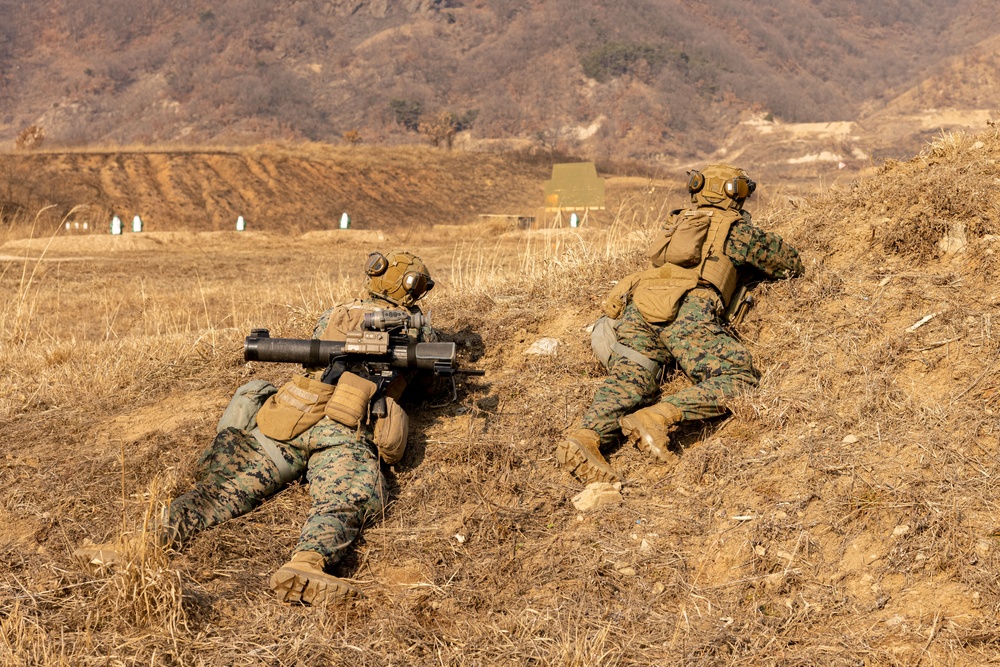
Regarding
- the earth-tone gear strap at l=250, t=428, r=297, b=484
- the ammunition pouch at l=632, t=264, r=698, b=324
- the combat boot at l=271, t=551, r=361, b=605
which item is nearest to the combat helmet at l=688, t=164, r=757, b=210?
the ammunition pouch at l=632, t=264, r=698, b=324

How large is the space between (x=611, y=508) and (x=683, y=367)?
1.08 meters

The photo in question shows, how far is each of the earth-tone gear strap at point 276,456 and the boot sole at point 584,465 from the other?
54.6 inches

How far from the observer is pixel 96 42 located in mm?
82375

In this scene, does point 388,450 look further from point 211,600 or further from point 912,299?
point 912,299

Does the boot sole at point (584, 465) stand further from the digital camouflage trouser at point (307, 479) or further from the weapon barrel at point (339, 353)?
the digital camouflage trouser at point (307, 479)

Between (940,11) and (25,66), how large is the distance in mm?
98199

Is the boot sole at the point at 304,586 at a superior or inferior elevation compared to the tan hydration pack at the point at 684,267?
inferior

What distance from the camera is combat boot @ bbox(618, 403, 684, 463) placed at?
14.2ft

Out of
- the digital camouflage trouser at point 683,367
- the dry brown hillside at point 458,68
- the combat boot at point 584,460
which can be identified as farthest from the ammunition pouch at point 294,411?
the dry brown hillside at point 458,68

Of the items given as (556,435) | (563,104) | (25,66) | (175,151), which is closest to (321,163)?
(175,151)

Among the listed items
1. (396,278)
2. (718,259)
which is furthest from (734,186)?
(396,278)

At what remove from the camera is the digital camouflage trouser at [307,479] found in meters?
3.93

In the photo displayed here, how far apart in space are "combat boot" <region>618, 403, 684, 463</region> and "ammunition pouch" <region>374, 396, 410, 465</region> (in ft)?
3.73

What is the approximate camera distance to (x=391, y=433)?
4359mm
